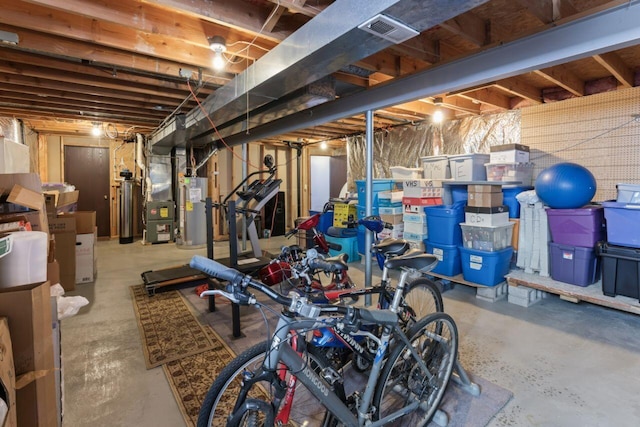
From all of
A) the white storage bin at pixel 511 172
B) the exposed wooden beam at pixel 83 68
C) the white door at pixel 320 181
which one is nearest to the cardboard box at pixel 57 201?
the exposed wooden beam at pixel 83 68

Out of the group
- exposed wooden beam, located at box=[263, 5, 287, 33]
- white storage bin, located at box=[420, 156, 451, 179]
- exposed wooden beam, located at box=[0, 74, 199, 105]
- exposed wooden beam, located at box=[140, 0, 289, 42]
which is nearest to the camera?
exposed wooden beam, located at box=[140, 0, 289, 42]

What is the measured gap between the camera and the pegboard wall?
3.43 m

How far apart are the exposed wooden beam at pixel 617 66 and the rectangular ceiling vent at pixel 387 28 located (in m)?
2.37

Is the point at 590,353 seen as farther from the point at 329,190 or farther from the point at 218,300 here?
the point at 329,190

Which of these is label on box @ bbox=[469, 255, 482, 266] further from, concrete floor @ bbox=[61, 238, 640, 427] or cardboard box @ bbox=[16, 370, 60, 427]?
cardboard box @ bbox=[16, 370, 60, 427]

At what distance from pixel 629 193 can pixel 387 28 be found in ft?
8.94

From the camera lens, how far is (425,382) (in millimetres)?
1617

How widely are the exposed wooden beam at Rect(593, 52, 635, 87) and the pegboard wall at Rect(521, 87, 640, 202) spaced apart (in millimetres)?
163

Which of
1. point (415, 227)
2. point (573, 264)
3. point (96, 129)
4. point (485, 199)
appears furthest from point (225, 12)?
point (96, 129)

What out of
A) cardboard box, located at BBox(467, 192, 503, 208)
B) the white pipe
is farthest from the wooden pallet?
the white pipe

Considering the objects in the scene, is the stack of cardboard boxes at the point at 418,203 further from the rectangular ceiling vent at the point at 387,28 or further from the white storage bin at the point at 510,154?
the rectangular ceiling vent at the point at 387,28

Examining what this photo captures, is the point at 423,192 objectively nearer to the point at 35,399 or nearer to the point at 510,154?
the point at 510,154

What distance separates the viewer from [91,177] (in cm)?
707

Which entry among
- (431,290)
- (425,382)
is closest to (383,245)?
(431,290)
